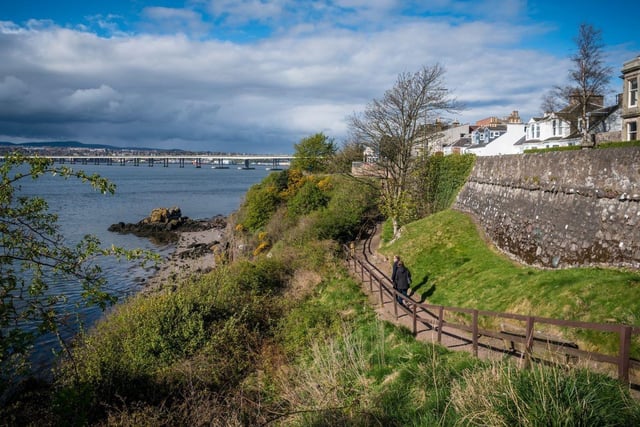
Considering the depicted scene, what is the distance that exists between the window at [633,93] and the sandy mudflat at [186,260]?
2642 cm

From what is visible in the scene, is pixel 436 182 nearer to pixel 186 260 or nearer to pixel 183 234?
pixel 186 260

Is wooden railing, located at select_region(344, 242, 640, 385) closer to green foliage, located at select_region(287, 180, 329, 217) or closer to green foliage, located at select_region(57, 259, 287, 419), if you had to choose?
green foliage, located at select_region(57, 259, 287, 419)

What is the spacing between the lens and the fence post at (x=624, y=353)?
21.4 feet

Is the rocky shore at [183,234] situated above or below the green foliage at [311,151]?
below

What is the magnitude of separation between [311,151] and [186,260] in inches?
975

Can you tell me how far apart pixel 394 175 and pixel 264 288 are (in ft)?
46.8

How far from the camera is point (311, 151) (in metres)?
59.7

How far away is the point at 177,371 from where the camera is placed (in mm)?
12328

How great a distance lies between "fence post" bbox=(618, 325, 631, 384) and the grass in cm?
178

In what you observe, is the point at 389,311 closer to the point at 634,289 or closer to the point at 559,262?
the point at 559,262

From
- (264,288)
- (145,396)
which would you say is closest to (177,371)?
(145,396)

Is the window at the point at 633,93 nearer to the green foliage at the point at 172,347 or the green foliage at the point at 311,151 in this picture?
the green foliage at the point at 172,347

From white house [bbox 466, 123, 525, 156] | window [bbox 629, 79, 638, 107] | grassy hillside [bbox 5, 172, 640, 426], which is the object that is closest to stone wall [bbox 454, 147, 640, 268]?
grassy hillside [bbox 5, 172, 640, 426]

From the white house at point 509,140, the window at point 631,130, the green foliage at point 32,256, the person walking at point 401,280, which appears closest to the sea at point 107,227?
the green foliage at point 32,256
